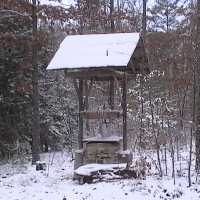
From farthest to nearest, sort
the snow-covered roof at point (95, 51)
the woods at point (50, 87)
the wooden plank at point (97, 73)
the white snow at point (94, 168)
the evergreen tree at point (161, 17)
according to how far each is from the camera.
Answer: the evergreen tree at point (161, 17)
the woods at point (50, 87)
the wooden plank at point (97, 73)
the snow-covered roof at point (95, 51)
the white snow at point (94, 168)

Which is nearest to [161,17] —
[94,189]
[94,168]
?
[94,168]

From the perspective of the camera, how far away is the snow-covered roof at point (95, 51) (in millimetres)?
8055

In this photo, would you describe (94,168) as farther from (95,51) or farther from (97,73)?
(95,51)

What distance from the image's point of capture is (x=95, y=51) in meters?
8.64

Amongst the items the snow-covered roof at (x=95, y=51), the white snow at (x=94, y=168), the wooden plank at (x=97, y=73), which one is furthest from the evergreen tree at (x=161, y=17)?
the white snow at (x=94, y=168)

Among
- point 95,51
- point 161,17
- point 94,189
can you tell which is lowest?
point 94,189

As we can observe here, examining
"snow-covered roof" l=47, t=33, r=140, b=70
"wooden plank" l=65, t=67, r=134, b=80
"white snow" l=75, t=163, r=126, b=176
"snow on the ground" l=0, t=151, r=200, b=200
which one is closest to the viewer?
"snow on the ground" l=0, t=151, r=200, b=200

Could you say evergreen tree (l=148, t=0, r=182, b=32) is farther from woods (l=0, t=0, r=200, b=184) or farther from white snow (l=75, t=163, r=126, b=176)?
white snow (l=75, t=163, r=126, b=176)

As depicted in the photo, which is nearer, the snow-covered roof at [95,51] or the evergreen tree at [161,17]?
the snow-covered roof at [95,51]

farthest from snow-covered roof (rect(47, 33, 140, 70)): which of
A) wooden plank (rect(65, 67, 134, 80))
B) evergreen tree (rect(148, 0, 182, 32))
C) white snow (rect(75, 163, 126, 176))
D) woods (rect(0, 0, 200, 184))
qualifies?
evergreen tree (rect(148, 0, 182, 32))

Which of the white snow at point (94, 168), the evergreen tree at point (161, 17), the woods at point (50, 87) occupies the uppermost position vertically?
the evergreen tree at point (161, 17)

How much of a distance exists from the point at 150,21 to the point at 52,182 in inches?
624

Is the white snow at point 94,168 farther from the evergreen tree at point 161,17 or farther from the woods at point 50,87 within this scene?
the evergreen tree at point 161,17

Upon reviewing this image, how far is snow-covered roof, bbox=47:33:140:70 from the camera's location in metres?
8.05
